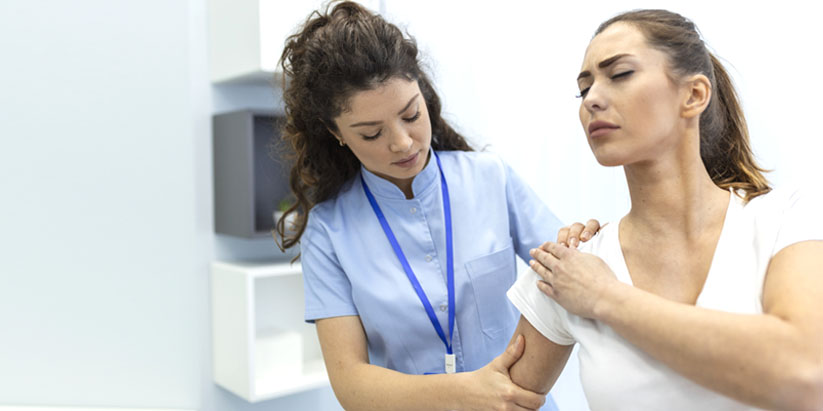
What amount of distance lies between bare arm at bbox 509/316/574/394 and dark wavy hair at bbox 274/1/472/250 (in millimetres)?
564

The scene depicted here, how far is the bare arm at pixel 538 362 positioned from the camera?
1.11 metres

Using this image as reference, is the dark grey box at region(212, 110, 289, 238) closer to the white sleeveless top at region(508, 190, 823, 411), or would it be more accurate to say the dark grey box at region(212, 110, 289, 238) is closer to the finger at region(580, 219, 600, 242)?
the finger at region(580, 219, 600, 242)

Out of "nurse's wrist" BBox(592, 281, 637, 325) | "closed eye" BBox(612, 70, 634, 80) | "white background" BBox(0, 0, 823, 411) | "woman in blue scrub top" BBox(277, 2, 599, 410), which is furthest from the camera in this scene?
"white background" BBox(0, 0, 823, 411)

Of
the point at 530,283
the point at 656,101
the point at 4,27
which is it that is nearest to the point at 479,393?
the point at 530,283

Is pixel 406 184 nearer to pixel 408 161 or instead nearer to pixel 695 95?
pixel 408 161

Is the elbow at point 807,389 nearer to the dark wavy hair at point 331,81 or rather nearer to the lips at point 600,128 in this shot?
the lips at point 600,128

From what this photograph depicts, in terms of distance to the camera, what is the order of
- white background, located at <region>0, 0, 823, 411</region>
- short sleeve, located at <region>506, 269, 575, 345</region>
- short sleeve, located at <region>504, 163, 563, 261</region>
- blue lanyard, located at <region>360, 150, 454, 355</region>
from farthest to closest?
white background, located at <region>0, 0, 823, 411</region>, short sleeve, located at <region>504, 163, 563, 261</region>, blue lanyard, located at <region>360, 150, 454, 355</region>, short sleeve, located at <region>506, 269, 575, 345</region>

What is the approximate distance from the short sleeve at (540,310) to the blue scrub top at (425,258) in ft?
0.74

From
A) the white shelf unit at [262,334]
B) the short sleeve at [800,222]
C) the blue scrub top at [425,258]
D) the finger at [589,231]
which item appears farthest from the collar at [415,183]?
the white shelf unit at [262,334]

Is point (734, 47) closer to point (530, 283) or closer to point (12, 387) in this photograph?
point (530, 283)

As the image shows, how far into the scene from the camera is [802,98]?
4.20ft

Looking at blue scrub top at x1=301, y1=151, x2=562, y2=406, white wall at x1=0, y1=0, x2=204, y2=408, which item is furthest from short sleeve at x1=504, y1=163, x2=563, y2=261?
white wall at x1=0, y1=0, x2=204, y2=408

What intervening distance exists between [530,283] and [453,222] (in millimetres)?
322

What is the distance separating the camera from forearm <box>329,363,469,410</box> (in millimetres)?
1141
